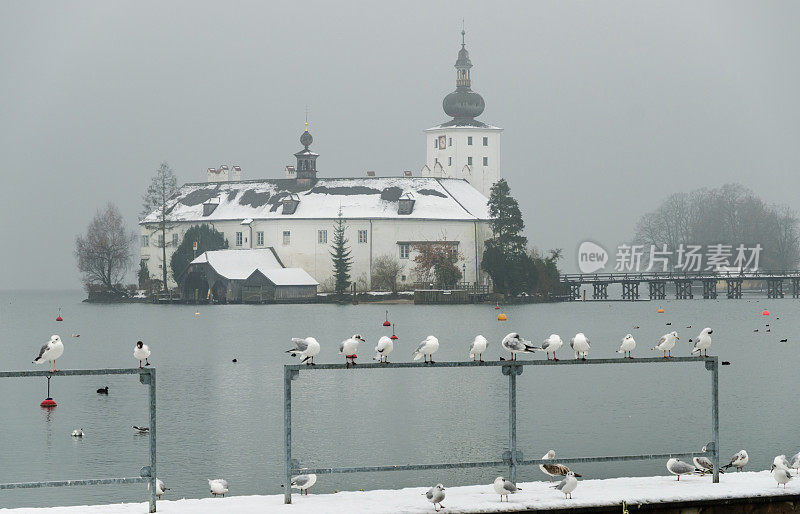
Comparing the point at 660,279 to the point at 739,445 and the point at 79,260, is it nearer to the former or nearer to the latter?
the point at 79,260

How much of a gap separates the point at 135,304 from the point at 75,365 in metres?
80.8

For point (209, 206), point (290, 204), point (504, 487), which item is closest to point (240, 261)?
point (290, 204)

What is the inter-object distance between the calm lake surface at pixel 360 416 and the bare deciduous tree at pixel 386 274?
2085 inches

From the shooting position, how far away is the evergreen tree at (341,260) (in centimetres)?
12038

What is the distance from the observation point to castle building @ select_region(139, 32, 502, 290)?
123 m

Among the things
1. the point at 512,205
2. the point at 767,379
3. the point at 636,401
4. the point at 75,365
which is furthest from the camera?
the point at 512,205

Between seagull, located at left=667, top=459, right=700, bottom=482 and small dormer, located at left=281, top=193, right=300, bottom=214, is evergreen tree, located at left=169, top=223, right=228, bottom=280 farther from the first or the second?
seagull, located at left=667, top=459, right=700, bottom=482

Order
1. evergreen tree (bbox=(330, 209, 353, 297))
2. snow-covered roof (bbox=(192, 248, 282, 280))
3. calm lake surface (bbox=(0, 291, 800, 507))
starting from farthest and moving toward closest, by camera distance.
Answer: evergreen tree (bbox=(330, 209, 353, 297))
snow-covered roof (bbox=(192, 248, 282, 280))
calm lake surface (bbox=(0, 291, 800, 507))

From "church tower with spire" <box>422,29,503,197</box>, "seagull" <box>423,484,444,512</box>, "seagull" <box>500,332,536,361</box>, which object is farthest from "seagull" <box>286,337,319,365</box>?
"church tower with spire" <box>422,29,503,197</box>

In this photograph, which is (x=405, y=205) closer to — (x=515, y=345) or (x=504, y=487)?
(x=515, y=345)

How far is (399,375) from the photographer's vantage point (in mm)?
45688

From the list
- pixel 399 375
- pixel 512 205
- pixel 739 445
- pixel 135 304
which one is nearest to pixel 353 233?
pixel 512 205

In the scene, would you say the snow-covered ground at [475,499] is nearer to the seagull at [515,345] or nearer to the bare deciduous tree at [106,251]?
the seagull at [515,345]

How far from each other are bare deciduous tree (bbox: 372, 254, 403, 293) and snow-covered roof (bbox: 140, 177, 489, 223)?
543 cm
